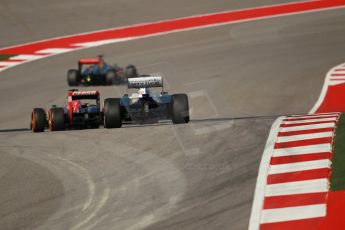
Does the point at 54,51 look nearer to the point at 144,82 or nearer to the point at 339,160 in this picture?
the point at 144,82

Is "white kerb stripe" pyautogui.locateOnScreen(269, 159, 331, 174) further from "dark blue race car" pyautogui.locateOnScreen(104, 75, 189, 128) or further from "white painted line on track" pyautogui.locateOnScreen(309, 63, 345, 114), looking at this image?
"white painted line on track" pyautogui.locateOnScreen(309, 63, 345, 114)

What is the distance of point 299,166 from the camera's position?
44.5 ft

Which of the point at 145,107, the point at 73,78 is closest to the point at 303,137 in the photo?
the point at 145,107

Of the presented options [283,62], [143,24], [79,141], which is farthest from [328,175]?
[143,24]

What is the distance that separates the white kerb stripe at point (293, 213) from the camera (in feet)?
36.6

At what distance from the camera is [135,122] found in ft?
60.3

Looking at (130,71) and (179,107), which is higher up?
(130,71)

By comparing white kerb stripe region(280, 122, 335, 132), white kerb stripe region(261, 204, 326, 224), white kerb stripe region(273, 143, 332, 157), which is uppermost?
white kerb stripe region(280, 122, 335, 132)

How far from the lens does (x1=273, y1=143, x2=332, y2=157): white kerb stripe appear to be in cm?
1441

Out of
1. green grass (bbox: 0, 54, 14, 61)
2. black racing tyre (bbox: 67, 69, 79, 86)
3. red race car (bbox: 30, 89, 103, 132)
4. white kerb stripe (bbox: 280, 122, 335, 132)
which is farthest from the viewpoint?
green grass (bbox: 0, 54, 14, 61)

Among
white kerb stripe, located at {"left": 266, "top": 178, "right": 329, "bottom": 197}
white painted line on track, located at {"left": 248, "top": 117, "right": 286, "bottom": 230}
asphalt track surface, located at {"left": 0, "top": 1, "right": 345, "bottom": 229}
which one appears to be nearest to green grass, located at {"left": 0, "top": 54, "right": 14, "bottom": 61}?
asphalt track surface, located at {"left": 0, "top": 1, "right": 345, "bottom": 229}

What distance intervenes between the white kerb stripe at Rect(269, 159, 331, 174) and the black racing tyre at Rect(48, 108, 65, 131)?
6.21 m

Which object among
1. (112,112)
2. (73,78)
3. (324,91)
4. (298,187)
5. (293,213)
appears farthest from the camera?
(73,78)

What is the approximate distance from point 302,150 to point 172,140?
294cm
